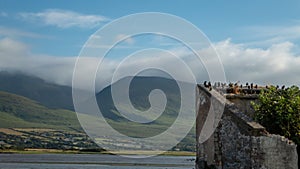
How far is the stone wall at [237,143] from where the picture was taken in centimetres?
2314

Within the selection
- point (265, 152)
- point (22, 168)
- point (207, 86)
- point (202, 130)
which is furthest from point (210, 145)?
point (22, 168)

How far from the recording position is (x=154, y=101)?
34.3 m

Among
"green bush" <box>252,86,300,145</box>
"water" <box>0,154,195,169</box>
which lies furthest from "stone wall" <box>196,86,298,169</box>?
"water" <box>0,154,195,169</box>

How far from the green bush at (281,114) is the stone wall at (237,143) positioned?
125cm

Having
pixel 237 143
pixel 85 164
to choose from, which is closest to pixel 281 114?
pixel 237 143

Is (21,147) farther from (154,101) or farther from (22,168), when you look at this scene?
(154,101)

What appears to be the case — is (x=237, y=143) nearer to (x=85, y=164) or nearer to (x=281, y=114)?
(x=281, y=114)

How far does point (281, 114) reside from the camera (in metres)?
26.1

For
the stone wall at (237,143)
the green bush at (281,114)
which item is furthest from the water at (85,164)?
the green bush at (281,114)

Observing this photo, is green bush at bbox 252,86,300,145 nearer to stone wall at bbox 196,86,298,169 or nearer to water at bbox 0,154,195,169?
stone wall at bbox 196,86,298,169

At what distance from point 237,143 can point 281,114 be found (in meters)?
2.60

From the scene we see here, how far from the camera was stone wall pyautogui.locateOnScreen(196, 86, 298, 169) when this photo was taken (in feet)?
75.9

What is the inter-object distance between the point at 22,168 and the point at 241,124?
61.7 meters

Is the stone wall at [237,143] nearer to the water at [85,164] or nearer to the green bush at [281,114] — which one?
the green bush at [281,114]
